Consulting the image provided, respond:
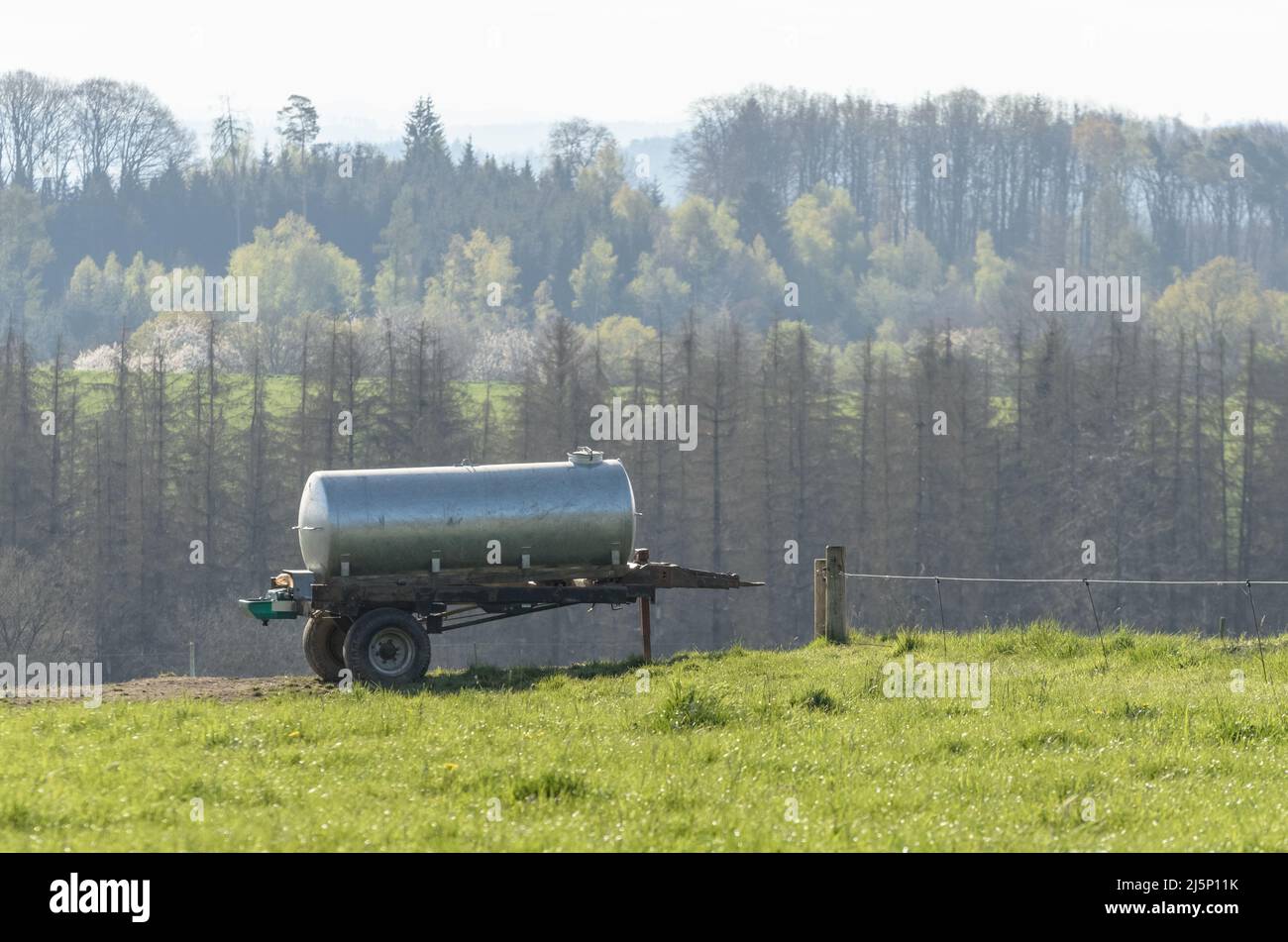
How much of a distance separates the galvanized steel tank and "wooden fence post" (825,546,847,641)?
350 cm

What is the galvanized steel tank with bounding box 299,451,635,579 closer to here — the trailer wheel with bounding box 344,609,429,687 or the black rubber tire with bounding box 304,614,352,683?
the trailer wheel with bounding box 344,609,429,687

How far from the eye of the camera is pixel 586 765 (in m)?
12.3

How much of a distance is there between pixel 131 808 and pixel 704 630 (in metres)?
67.6

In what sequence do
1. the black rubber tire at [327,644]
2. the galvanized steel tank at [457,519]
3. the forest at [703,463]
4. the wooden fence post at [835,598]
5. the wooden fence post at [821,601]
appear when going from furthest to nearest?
the forest at [703,463] < the wooden fence post at [821,601] < the wooden fence post at [835,598] < the black rubber tire at [327,644] < the galvanized steel tank at [457,519]

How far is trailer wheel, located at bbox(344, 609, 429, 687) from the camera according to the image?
1964cm

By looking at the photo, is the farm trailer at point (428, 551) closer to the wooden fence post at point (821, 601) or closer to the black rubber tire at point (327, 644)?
the black rubber tire at point (327, 644)

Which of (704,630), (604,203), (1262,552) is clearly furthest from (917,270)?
(704,630)

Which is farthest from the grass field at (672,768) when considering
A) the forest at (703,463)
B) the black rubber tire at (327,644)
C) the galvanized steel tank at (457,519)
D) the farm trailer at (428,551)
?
the forest at (703,463)

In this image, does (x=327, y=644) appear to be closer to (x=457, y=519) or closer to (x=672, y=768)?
(x=457, y=519)

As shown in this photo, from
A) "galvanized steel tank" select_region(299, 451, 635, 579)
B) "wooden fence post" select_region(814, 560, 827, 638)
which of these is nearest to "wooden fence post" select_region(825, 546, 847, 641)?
"wooden fence post" select_region(814, 560, 827, 638)

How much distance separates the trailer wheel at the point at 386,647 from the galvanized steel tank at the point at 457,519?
22.6 inches

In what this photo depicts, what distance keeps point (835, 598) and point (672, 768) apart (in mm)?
10728

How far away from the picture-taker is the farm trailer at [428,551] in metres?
19.7

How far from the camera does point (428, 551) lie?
65.3ft
